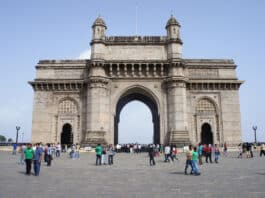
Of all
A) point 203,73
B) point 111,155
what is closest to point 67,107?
point 111,155

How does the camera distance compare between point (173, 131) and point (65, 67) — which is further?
point (65, 67)

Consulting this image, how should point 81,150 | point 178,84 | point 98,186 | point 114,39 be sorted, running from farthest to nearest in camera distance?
point 114,39 < point 178,84 < point 81,150 < point 98,186

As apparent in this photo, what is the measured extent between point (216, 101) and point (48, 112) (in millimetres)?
22057

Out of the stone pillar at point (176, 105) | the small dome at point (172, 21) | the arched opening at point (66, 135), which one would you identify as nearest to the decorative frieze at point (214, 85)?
the stone pillar at point (176, 105)

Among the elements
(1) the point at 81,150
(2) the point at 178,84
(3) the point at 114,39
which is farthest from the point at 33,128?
(2) the point at 178,84

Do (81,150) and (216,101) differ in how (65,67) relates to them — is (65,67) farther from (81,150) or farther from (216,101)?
(216,101)

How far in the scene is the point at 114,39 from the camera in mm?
37719

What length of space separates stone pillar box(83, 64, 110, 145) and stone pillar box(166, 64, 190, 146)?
779 centimetres

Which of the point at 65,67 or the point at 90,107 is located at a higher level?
the point at 65,67

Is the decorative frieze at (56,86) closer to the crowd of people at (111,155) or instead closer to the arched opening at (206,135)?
the crowd of people at (111,155)

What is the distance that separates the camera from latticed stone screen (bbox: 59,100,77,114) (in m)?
37.1

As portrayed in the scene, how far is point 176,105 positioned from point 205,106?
5.03 meters

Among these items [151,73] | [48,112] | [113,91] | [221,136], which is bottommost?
[221,136]

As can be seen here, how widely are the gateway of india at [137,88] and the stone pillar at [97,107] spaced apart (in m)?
0.12
